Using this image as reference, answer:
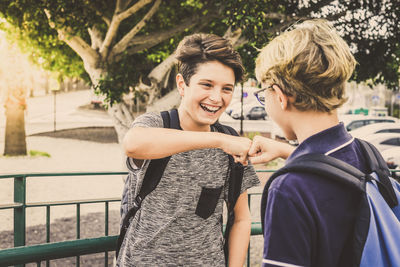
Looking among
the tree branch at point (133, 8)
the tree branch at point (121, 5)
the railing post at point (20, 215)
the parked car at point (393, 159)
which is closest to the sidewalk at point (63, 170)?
the tree branch at point (133, 8)

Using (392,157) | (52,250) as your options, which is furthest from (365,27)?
(52,250)

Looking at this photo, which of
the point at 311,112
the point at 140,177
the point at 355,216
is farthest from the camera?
the point at 140,177

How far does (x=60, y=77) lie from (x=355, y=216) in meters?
13.7

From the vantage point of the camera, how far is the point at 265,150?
1637 mm

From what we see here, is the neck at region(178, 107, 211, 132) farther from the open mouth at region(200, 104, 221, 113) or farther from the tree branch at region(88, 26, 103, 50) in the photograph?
the tree branch at region(88, 26, 103, 50)

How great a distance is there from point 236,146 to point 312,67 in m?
0.51

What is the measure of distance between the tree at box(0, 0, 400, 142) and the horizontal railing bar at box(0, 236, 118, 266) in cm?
473

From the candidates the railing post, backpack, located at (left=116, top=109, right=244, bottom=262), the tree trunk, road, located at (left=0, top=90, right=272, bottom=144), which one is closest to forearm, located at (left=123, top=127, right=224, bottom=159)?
backpack, located at (left=116, top=109, right=244, bottom=262)

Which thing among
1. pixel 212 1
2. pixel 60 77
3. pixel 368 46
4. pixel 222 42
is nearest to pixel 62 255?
pixel 222 42

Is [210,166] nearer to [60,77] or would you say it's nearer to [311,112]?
[311,112]

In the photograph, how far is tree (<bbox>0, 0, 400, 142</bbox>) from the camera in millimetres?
7145

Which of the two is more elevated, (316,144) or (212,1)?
(212,1)

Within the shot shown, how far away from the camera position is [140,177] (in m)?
1.68

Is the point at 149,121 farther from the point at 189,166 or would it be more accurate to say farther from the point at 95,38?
the point at 95,38
